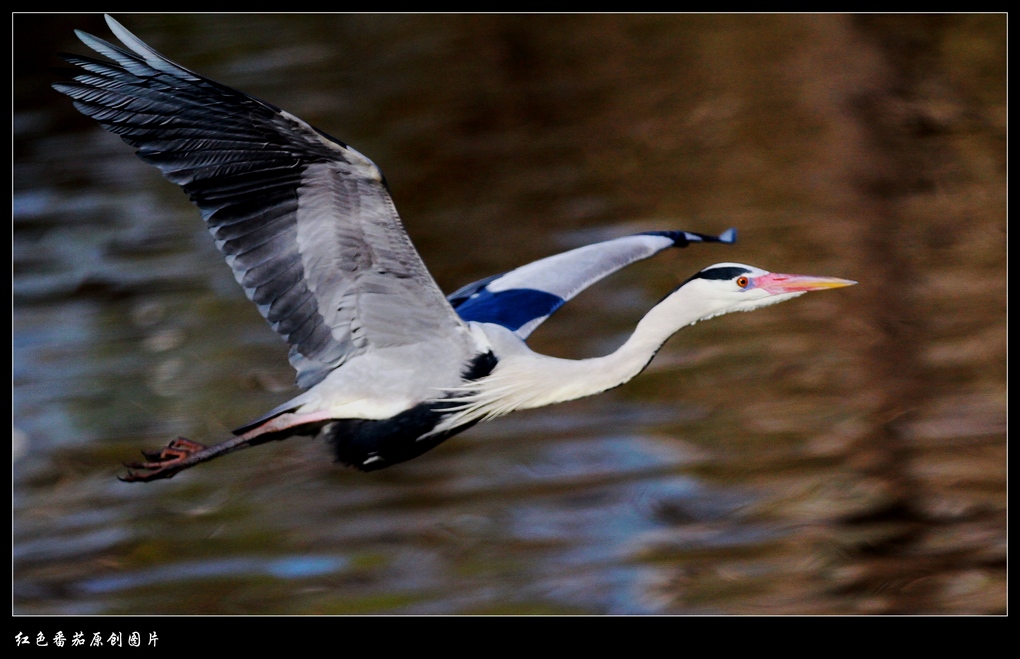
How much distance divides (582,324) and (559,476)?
69.5 inches

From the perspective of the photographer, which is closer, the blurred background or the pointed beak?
the pointed beak

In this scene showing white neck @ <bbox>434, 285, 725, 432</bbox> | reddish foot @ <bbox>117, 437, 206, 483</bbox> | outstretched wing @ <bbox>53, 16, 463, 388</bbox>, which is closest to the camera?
outstretched wing @ <bbox>53, 16, 463, 388</bbox>

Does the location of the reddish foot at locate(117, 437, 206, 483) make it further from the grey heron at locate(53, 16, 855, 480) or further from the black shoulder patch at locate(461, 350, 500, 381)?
the black shoulder patch at locate(461, 350, 500, 381)

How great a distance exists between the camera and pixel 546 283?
19.7ft

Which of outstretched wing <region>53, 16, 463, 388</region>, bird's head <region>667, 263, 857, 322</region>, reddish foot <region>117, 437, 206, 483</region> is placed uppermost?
outstretched wing <region>53, 16, 463, 388</region>

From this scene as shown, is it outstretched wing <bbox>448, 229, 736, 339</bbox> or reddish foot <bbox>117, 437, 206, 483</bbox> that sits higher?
outstretched wing <bbox>448, 229, 736, 339</bbox>

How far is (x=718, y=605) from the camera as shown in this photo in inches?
271

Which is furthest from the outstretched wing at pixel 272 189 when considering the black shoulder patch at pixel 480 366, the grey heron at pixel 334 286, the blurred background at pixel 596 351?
the blurred background at pixel 596 351

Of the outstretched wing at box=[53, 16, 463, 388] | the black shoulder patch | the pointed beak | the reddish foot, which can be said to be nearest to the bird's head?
the pointed beak

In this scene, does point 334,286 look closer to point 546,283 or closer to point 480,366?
point 480,366

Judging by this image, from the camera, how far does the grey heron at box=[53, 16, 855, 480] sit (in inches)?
181

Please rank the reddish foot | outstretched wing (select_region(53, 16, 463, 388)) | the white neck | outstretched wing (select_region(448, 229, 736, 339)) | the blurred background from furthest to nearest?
the blurred background < outstretched wing (select_region(448, 229, 736, 339)) < the white neck < the reddish foot < outstretched wing (select_region(53, 16, 463, 388))

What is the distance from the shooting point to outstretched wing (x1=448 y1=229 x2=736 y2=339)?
227 inches

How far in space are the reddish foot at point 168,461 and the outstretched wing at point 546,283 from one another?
1260 millimetres
